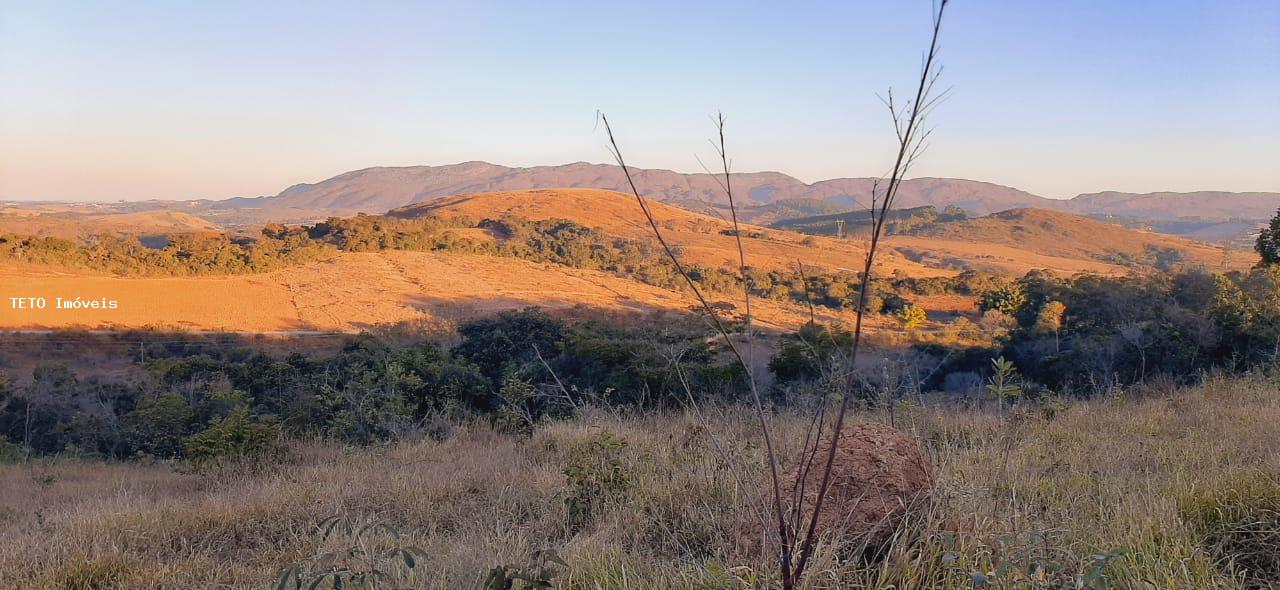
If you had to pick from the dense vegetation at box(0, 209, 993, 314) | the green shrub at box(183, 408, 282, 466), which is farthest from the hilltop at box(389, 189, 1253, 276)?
the green shrub at box(183, 408, 282, 466)

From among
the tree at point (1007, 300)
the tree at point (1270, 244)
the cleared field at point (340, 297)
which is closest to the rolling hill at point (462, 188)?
the cleared field at point (340, 297)

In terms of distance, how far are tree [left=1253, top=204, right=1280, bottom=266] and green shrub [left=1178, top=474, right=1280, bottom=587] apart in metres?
14.9

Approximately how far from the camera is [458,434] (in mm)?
7738

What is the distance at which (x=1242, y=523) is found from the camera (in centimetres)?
299

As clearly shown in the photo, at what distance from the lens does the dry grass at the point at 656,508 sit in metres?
2.68

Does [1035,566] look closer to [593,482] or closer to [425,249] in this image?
[593,482]

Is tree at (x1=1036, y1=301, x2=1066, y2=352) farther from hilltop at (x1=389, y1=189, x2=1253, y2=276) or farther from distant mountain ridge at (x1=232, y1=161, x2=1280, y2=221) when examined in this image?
distant mountain ridge at (x1=232, y1=161, x2=1280, y2=221)

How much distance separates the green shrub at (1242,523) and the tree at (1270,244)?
14.9 metres

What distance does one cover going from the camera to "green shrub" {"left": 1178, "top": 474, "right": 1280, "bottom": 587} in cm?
279

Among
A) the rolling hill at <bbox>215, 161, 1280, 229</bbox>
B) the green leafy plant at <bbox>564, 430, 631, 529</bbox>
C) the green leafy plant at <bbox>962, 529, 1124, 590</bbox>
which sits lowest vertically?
the green leafy plant at <bbox>564, 430, 631, 529</bbox>

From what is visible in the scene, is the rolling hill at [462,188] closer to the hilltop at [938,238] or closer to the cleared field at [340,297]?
the hilltop at [938,238]

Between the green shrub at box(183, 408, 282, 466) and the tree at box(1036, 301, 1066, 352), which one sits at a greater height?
the green shrub at box(183, 408, 282, 466)

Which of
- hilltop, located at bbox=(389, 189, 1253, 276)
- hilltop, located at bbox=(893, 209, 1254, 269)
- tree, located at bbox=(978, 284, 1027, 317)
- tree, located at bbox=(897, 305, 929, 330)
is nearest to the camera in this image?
tree, located at bbox=(978, 284, 1027, 317)

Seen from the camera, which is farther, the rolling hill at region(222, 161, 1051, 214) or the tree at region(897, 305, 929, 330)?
the rolling hill at region(222, 161, 1051, 214)
